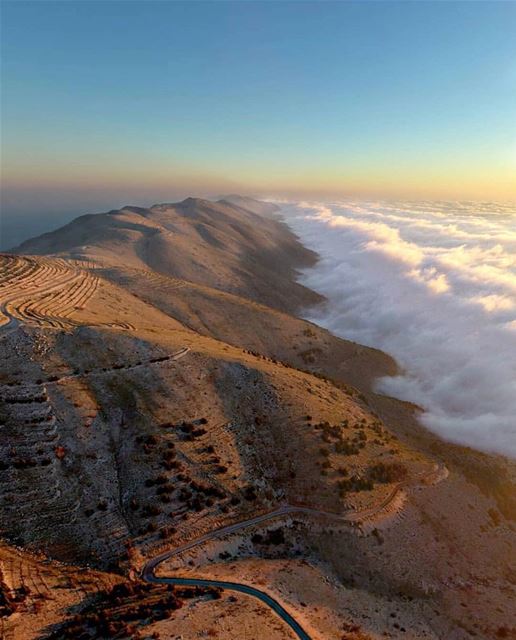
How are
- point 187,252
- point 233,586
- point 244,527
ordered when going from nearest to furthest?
1. point 233,586
2. point 244,527
3. point 187,252

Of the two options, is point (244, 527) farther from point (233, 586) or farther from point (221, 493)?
point (233, 586)

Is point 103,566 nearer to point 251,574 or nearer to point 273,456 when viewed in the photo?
point 251,574

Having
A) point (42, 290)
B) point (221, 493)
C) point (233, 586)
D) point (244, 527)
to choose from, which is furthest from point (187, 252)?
point (233, 586)

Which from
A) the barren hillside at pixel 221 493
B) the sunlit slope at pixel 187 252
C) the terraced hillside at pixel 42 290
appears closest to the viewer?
the barren hillside at pixel 221 493

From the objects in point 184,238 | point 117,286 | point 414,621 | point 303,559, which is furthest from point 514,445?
point 184,238

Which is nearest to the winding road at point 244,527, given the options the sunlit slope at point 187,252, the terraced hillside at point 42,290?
the terraced hillside at point 42,290

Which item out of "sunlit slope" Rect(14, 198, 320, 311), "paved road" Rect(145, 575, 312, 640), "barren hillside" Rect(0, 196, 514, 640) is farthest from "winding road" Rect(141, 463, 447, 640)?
"sunlit slope" Rect(14, 198, 320, 311)

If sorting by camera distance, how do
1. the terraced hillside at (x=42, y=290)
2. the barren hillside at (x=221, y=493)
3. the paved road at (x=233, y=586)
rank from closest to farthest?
1. the paved road at (x=233, y=586)
2. the barren hillside at (x=221, y=493)
3. the terraced hillside at (x=42, y=290)

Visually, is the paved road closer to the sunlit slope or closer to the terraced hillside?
the terraced hillside

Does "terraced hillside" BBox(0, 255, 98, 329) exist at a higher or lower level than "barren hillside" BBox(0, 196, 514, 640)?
higher

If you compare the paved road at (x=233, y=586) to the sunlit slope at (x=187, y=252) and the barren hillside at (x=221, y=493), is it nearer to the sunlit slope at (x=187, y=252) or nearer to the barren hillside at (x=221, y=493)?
the barren hillside at (x=221, y=493)

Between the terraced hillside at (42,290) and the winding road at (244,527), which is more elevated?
the terraced hillside at (42,290)
